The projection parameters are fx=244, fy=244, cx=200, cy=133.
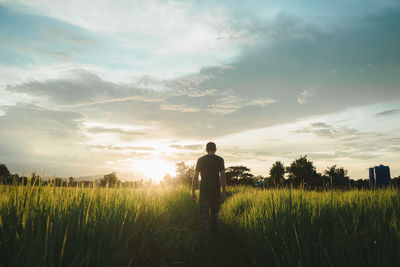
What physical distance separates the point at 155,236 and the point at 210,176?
2.83 m

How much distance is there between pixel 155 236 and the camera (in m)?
4.35

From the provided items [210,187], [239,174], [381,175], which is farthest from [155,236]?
[239,174]

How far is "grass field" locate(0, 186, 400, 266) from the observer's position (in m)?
2.41

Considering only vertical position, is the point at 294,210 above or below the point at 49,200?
below

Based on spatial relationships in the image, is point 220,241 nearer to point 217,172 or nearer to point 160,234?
point 217,172

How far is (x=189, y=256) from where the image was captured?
488cm

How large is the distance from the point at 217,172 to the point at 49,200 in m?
4.62

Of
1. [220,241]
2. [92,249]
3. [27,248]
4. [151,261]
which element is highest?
[27,248]

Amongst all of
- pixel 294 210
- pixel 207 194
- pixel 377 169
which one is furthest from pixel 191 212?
pixel 377 169

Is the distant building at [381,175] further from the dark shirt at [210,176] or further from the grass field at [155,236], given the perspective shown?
the dark shirt at [210,176]

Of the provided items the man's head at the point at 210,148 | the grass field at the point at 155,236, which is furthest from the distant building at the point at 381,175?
the man's head at the point at 210,148

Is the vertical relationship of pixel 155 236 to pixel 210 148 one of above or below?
below

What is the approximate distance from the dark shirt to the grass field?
114 cm

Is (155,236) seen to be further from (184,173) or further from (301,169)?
(301,169)
